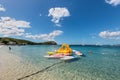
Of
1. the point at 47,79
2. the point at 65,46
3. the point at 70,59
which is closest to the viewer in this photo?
the point at 47,79

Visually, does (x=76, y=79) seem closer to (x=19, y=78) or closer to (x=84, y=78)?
(x=84, y=78)

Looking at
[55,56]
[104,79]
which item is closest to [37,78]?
[104,79]

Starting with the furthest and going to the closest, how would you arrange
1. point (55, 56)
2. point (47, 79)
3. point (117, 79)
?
point (55, 56) → point (117, 79) → point (47, 79)

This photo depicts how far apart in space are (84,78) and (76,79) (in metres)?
0.93

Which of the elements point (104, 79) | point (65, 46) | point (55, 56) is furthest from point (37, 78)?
point (65, 46)

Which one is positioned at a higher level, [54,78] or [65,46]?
[65,46]

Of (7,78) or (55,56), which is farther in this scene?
(55,56)

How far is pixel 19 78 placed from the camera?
11.0 meters

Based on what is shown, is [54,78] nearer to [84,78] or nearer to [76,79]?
[76,79]

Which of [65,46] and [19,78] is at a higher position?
[65,46]

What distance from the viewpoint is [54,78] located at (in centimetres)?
1108

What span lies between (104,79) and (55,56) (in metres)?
14.9

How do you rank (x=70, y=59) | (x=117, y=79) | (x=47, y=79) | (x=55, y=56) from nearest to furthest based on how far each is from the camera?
(x=47, y=79) → (x=117, y=79) → (x=70, y=59) → (x=55, y=56)

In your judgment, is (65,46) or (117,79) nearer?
(117,79)
